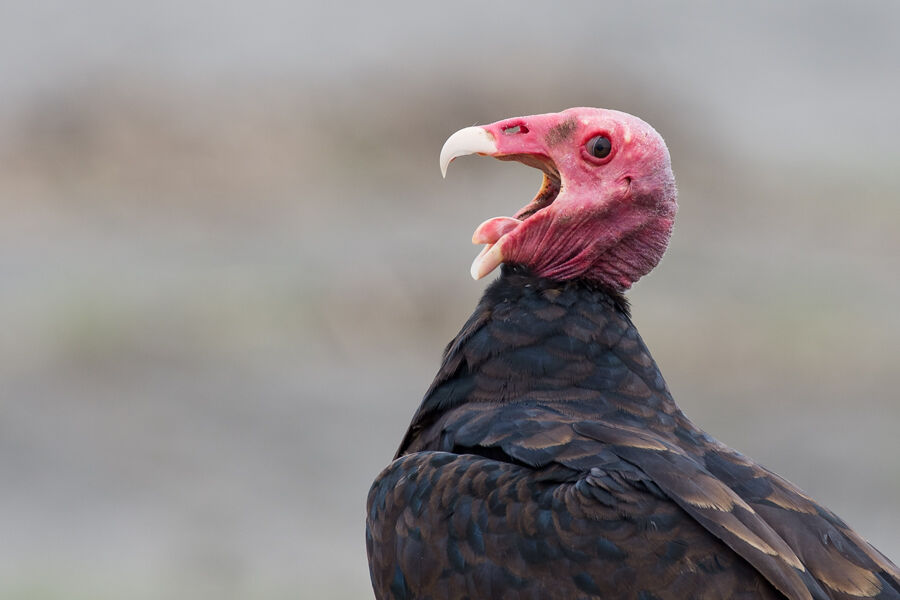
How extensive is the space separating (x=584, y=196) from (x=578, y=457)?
0.95 metres

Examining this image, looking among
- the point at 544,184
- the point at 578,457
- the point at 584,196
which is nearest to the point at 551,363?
the point at 578,457

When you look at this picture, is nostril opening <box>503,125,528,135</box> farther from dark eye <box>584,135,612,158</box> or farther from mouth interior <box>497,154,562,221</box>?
dark eye <box>584,135,612,158</box>

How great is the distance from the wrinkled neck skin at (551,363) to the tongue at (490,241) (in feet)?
0.33

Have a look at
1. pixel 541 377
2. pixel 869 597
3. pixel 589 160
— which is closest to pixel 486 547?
pixel 541 377

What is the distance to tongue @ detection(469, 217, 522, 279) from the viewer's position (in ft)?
12.7

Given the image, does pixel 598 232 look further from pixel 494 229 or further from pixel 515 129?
pixel 515 129

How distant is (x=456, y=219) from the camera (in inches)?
563

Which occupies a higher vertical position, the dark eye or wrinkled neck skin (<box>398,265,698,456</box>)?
the dark eye

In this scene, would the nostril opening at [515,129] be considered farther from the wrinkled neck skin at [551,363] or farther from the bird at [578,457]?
the wrinkled neck skin at [551,363]

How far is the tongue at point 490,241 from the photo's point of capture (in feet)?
12.7

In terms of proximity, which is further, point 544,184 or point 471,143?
point 544,184

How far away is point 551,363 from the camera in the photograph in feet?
12.2

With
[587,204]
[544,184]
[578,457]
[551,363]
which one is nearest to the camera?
[578,457]

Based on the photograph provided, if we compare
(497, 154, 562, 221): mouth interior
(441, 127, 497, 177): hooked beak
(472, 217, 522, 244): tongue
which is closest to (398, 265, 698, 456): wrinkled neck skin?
(472, 217, 522, 244): tongue
